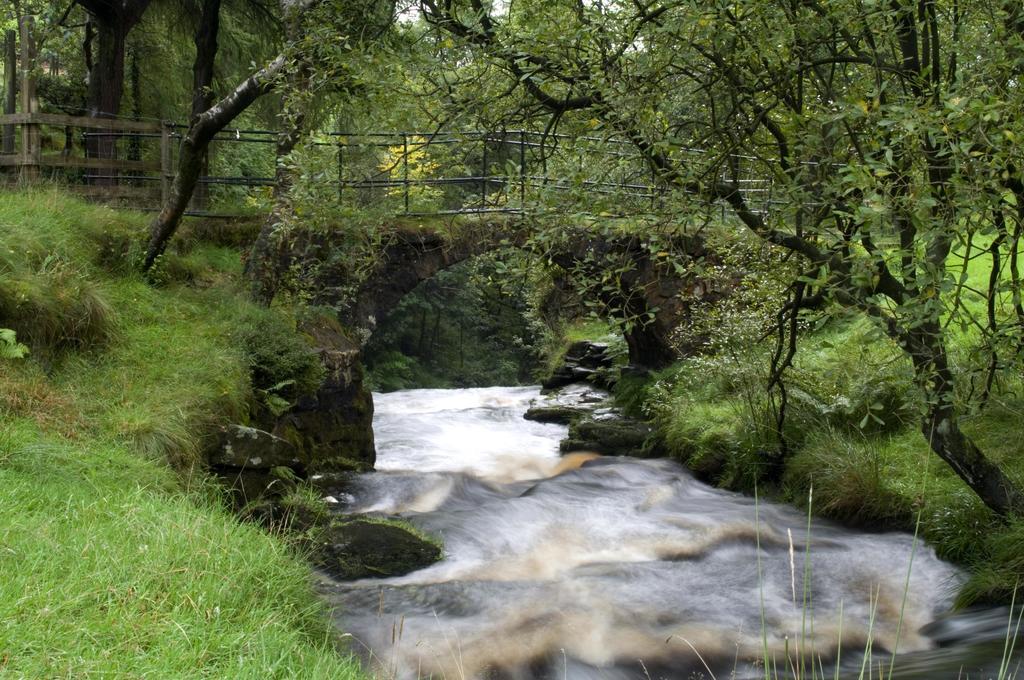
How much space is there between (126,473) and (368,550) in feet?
7.17

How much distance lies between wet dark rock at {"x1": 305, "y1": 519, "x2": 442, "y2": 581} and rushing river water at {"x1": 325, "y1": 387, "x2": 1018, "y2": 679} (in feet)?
0.53

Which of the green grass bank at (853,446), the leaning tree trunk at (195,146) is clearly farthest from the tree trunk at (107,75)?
the green grass bank at (853,446)

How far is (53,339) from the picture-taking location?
8.39 meters

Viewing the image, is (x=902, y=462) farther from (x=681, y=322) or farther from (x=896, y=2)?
(x=681, y=322)

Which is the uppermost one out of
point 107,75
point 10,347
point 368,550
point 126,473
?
point 107,75

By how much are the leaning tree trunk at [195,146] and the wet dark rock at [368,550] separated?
16.2ft

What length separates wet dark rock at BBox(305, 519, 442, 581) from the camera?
24.4 feet

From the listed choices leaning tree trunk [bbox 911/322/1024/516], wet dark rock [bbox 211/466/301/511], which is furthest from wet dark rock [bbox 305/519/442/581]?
leaning tree trunk [bbox 911/322/1024/516]

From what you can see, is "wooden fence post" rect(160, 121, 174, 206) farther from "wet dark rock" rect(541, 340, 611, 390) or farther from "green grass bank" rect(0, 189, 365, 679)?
"wet dark rock" rect(541, 340, 611, 390)

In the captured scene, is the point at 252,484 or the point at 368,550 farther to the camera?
the point at 252,484

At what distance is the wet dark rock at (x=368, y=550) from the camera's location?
292 inches

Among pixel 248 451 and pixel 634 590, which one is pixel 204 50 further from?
pixel 634 590

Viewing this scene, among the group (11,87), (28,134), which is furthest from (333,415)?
(11,87)

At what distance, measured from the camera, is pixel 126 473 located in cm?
645
